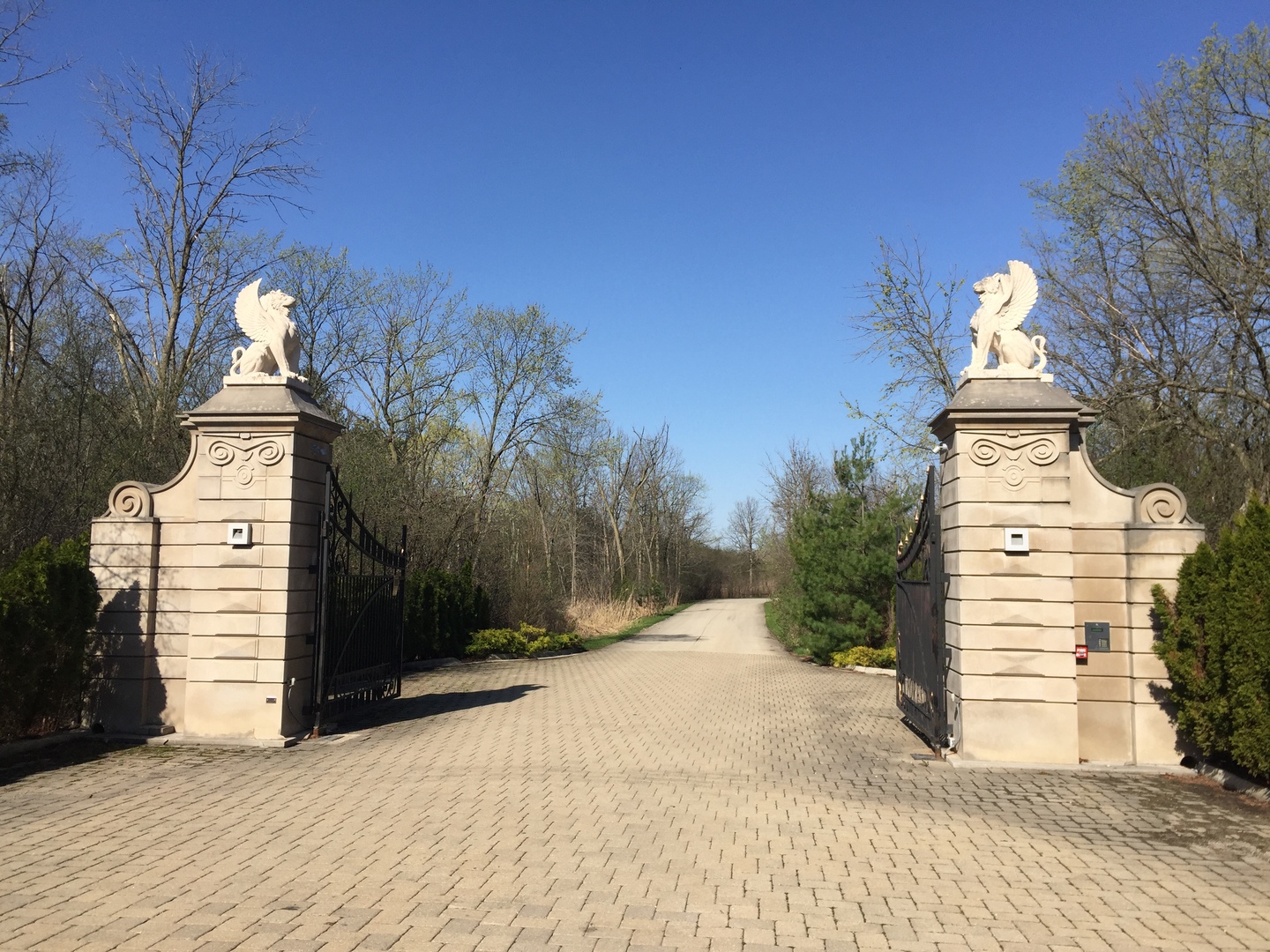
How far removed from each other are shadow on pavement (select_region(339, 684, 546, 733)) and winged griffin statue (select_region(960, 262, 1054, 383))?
7983 mm

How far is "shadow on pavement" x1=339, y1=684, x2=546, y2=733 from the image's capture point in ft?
35.8

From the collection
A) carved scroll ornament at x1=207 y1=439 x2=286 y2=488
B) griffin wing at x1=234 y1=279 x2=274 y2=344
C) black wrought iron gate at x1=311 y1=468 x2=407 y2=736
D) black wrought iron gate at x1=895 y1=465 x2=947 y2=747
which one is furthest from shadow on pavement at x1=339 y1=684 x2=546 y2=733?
black wrought iron gate at x1=895 y1=465 x2=947 y2=747

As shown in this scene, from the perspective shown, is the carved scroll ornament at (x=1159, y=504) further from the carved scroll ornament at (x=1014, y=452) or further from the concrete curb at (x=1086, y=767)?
the concrete curb at (x=1086, y=767)

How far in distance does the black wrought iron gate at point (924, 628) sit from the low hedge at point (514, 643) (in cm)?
995

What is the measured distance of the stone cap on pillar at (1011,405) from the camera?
8.80m

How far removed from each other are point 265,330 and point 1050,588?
29.5ft

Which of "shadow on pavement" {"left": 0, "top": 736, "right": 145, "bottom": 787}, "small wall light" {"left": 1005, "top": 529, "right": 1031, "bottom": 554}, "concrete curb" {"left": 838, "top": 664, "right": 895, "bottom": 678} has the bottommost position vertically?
"concrete curb" {"left": 838, "top": 664, "right": 895, "bottom": 678}

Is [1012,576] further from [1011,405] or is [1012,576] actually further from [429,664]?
[429,664]

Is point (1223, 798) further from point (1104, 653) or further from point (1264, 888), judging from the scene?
point (1264, 888)

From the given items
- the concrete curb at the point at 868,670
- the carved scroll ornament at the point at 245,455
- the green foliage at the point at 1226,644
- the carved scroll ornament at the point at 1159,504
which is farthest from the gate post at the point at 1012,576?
the concrete curb at the point at 868,670

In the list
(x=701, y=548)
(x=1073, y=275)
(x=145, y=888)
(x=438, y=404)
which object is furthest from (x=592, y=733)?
(x=701, y=548)

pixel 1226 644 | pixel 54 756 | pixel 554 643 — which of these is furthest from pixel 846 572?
pixel 54 756

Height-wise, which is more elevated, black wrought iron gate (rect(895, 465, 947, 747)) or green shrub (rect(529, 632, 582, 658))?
black wrought iron gate (rect(895, 465, 947, 747))

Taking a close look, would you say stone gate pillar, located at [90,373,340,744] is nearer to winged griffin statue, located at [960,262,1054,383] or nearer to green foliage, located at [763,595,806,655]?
winged griffin statue, located at [960,262,1054,383]
